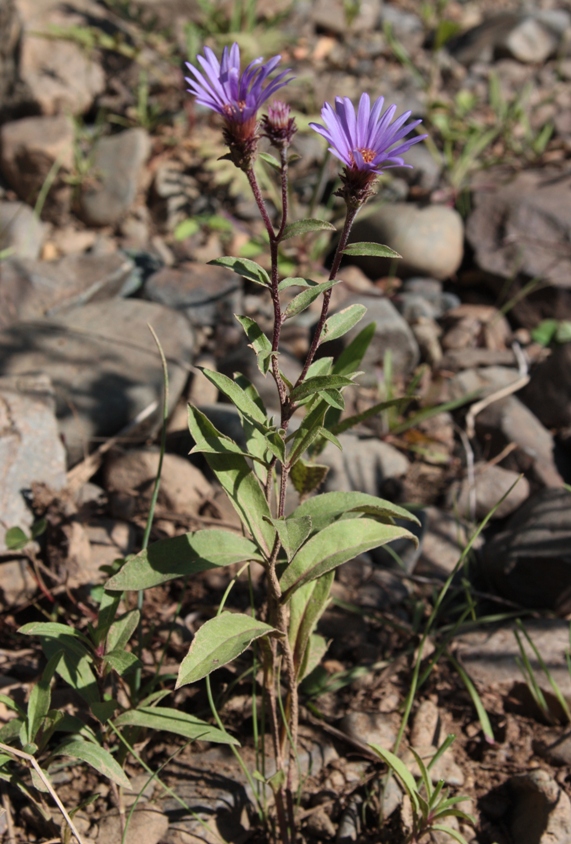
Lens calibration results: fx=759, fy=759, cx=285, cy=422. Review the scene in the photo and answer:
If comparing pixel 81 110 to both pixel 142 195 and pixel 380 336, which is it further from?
pixel 380 336

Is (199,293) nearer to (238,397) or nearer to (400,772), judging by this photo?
(238,397)

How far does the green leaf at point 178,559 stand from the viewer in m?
1.64

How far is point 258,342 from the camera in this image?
1606mm

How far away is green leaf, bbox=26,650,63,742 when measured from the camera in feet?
5.64

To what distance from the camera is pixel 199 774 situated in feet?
6.61

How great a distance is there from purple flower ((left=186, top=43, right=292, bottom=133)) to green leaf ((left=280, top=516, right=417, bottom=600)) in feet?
2.83

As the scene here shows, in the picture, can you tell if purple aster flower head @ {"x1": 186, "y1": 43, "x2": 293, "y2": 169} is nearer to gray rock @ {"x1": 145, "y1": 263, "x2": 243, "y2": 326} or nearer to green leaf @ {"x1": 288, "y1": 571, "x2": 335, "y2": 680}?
green leaf @ {"x1": 288, "y1": 571, "x2": 335, "y2": 680}

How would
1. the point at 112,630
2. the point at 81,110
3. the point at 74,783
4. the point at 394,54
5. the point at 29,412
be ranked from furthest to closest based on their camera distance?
the point at 394,54 < the point at 81,110 < the point at 29,412 < the point at 74,783 < the point at 112,630

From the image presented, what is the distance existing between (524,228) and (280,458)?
10.2 ft

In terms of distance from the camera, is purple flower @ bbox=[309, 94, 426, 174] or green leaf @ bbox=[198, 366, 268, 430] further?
green leaf @ bbox=[198, 366, 268, 430]

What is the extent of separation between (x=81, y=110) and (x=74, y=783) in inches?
154

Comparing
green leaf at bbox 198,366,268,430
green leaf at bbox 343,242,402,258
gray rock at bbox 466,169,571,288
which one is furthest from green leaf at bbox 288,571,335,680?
gray rock at bbox 466,169,571,288

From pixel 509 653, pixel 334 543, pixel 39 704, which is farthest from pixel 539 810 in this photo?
pixel 39 704

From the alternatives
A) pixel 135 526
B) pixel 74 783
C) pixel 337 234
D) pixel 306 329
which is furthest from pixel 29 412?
pixel 337 234
